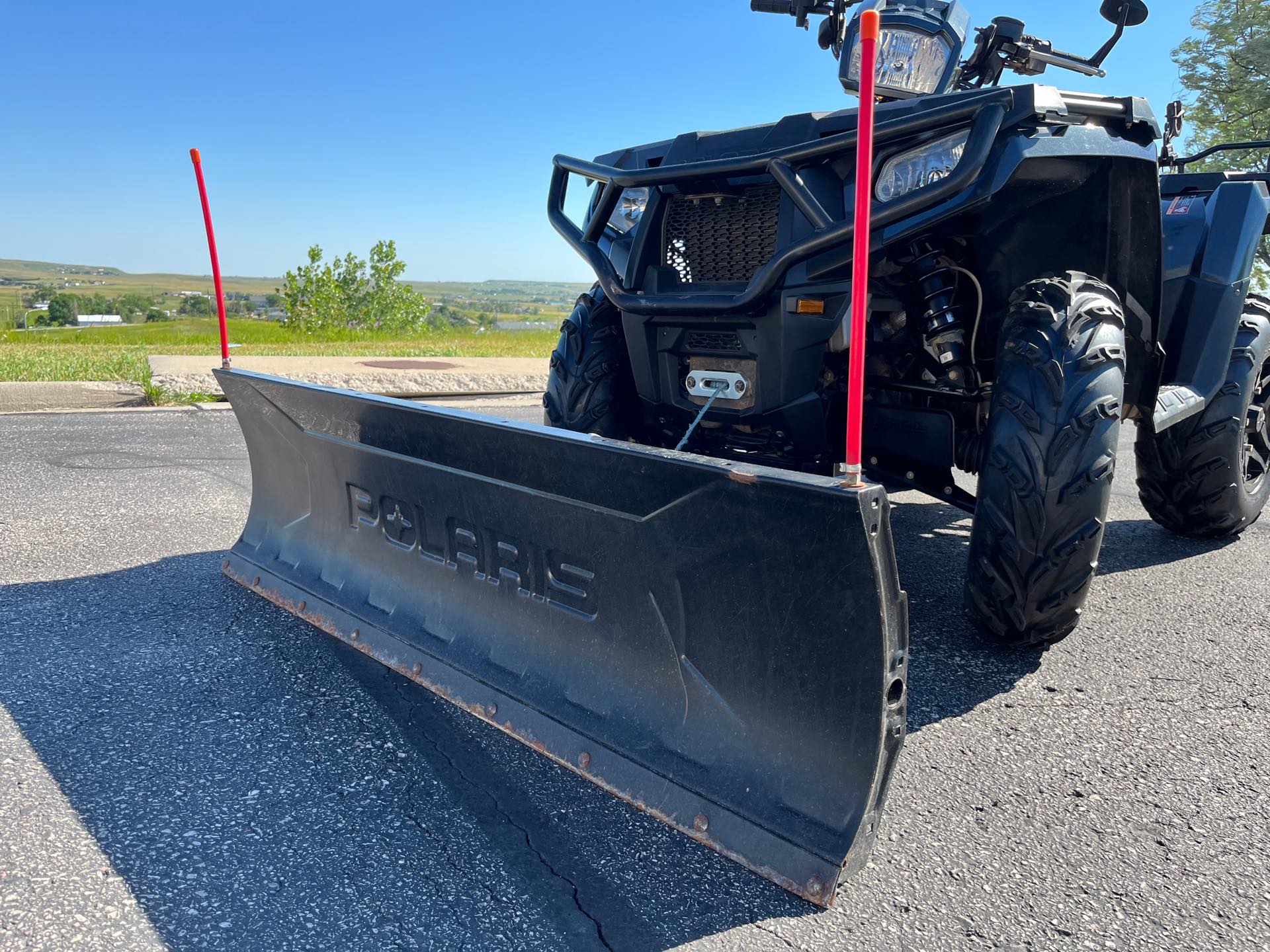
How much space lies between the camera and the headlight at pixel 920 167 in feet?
9.09

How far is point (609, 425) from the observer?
3.89 m

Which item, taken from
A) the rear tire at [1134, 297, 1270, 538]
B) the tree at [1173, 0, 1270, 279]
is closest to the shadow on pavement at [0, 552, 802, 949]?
the rear tire at [1134, 297, 1270, 538]

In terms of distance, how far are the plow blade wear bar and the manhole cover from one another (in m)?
9.02

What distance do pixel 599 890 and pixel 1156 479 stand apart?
378cm

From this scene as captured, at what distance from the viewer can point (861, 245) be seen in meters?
1.75

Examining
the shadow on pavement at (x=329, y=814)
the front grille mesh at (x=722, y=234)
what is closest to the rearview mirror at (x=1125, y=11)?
→ the front grille mesh at (x=722, y=234)

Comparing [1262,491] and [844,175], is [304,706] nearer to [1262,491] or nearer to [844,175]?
[844,175]

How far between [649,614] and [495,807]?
0.59 m

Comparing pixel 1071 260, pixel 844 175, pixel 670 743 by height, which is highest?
pixel 844 175

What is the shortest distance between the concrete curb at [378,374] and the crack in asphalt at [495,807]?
22.1 feet

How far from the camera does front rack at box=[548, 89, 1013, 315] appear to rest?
266cm

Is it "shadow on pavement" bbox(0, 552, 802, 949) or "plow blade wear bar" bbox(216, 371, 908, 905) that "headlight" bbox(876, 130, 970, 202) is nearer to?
"plow blade wear bar" bbox(216, 371, 908, 905)

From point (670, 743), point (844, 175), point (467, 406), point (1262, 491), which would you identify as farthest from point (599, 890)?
point (467, 406)

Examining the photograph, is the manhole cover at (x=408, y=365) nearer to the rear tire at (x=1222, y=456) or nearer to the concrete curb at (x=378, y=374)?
the concrete curb at (x=378, y=374)
